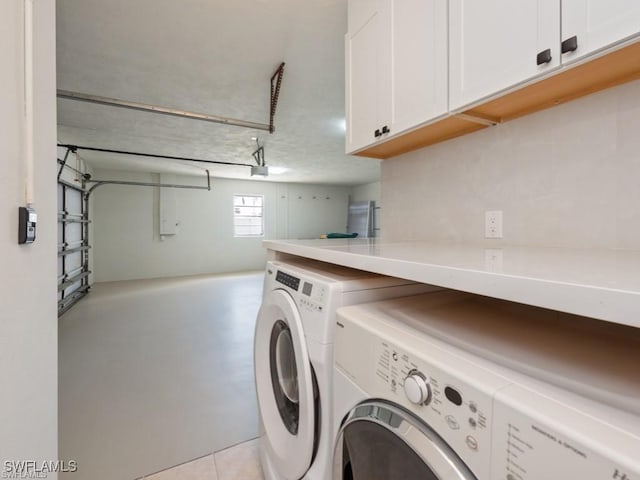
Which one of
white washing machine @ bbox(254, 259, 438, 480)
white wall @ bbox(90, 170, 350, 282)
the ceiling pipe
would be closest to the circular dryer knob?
white washing machine @ bbox(254, 259, 438, 480)

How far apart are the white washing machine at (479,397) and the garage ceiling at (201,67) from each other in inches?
74.8

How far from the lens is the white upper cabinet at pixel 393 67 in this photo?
3.56 feet

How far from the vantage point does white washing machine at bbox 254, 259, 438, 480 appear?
0.77 meters

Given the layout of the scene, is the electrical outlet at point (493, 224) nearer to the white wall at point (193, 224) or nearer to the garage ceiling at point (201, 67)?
the garage ceiling at point (201, 67)

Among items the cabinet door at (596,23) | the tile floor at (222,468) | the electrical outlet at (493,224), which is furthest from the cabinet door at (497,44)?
the tile floor at (222,468)

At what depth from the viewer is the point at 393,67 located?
1263 millimetres

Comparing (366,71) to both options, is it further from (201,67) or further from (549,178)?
(201,67)

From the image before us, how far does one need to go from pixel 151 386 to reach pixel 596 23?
2891mm

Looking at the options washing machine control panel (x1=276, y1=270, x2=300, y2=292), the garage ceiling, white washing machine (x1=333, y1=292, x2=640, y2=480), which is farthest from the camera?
the garage ceiling

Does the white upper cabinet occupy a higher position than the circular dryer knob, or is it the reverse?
the white upper cabinet

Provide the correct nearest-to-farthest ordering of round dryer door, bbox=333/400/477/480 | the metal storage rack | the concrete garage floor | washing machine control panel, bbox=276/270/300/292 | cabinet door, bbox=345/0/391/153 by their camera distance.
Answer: round dryer door, bbox=333/400/477/480, washing machine control panel, bbox=276/270/300/292, cabinet door, bbox=345/0/391/153, the concrete garage floor, the metal storage rack

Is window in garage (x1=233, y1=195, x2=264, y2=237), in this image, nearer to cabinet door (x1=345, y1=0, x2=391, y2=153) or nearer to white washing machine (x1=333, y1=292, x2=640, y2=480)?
cabinet door (x1=345, y1=0, x2=391, y2=153)

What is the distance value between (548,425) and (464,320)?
0.40 meters

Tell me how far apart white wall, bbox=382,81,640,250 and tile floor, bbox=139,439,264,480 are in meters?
1.50
